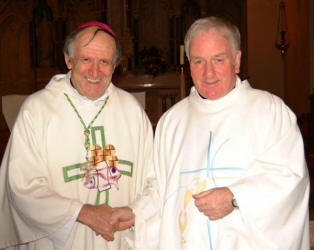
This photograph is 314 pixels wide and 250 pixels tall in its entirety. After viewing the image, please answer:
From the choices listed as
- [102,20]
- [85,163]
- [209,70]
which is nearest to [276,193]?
[209,70]

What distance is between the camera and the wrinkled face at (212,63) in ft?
8.18

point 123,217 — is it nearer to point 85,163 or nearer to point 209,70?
point 85,163

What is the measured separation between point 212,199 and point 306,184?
22.5 inches

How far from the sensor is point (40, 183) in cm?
269

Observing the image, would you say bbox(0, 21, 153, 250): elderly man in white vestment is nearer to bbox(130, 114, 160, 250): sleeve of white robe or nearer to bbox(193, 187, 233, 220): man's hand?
bbox(130, 114, 160, 250): sleeve of white robe

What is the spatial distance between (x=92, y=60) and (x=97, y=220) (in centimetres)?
108

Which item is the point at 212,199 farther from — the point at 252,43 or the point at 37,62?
the point at 252,43

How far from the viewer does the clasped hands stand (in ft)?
8.63

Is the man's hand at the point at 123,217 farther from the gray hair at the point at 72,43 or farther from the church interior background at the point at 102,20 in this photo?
the church interior background at the point at 102,20

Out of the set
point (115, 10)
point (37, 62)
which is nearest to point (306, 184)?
point (115, 10)

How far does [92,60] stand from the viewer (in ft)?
9.43

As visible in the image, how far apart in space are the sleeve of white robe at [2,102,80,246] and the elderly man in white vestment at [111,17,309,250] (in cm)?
37

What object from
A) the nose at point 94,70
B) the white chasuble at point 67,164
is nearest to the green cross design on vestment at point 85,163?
the white chasuble at point 67,164

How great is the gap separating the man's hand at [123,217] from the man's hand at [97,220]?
0.13ft
